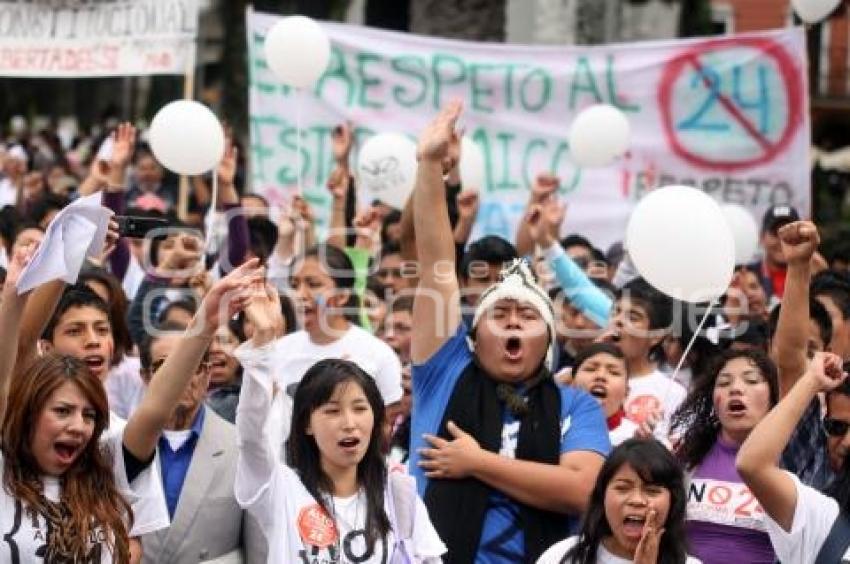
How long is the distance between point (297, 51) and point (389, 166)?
762 mm

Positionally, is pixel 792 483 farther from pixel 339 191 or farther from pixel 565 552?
pixel 339 191

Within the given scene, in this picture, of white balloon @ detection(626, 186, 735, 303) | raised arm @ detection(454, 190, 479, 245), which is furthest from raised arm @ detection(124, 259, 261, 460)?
raised arm @ detection(454, 190, 479, 245)

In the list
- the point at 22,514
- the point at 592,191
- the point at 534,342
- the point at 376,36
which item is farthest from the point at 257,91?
the point at 22,514

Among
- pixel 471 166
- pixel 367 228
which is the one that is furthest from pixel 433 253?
pixel 471 166

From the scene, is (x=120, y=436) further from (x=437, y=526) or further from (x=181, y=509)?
(x=437, y=526)

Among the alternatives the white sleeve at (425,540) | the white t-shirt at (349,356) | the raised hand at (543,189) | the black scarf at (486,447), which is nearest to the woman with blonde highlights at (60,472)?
the white sleeve at (425,540)

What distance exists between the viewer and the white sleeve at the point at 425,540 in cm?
502

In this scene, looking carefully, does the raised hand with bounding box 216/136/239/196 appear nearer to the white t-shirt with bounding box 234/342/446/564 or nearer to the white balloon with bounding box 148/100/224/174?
the white balloon with bounding box 148/100/224/174

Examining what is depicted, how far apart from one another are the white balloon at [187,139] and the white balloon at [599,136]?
223 cm

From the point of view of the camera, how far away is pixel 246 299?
187 inches

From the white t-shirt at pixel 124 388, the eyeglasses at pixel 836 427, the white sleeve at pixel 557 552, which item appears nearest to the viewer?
the white sleeve at pixel 557 552

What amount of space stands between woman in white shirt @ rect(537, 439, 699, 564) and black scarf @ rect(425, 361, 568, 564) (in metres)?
0.25

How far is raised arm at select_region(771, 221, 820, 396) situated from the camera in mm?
5312

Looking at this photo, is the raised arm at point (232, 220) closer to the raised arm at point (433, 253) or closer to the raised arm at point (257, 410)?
the raised arm at point (433, 253)
